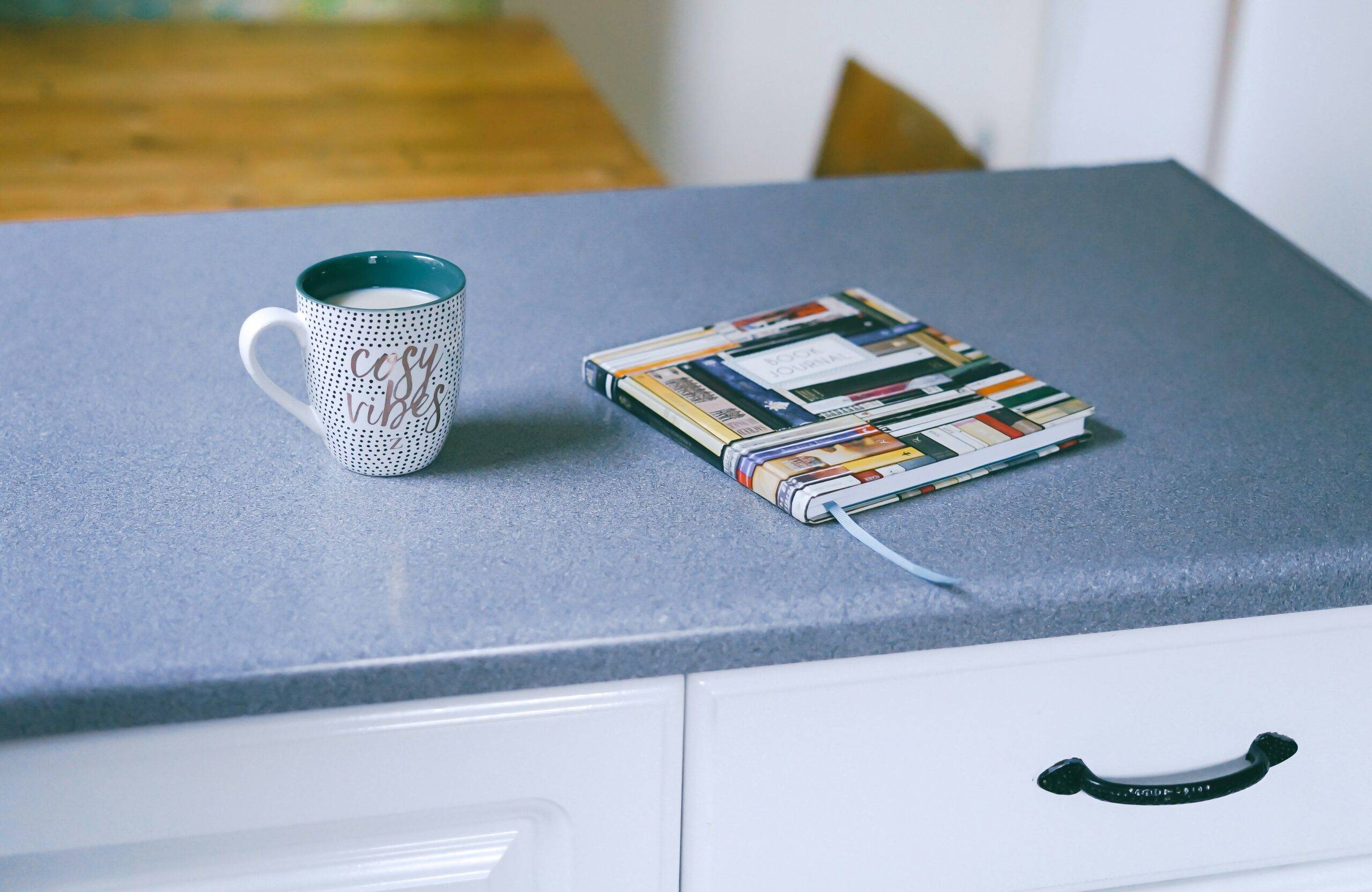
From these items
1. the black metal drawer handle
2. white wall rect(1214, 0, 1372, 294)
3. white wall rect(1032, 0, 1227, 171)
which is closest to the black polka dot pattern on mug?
the black metal drawer handle

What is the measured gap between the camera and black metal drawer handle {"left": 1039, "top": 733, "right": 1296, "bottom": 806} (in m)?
0.65

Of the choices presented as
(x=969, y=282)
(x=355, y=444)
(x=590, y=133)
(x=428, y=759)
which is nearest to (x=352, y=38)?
(x=590, y=133)

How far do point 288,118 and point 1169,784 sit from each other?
5.19 ft

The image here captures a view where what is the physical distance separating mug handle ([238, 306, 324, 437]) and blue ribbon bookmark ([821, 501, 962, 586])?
0.90 ft

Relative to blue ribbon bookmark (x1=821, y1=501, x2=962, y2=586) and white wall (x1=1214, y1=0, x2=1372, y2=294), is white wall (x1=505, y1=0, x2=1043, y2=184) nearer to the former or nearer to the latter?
white wall (x1=1214, y1=0, x2=1372, y2=294)

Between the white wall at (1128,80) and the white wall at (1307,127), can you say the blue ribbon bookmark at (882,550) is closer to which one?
the white wall at (1307,127)

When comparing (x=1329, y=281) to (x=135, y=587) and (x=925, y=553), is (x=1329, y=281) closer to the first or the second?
(x=925, y=553)

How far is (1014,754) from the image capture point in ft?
2.10

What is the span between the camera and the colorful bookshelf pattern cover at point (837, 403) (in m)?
0.65

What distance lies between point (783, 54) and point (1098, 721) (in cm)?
216

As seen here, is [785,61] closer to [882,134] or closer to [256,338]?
[882,134]

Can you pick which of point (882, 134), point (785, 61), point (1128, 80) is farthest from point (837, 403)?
point (785, 61)

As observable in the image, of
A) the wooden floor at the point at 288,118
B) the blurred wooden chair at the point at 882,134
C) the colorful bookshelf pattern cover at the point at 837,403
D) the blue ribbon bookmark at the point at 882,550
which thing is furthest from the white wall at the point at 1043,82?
the blue ribbon bookmark at the point at 882,550

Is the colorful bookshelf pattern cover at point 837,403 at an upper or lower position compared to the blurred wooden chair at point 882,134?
lower
